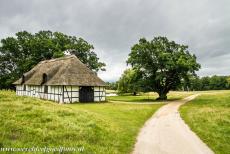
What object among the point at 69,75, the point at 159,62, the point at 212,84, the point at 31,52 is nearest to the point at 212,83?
the point at 212,84

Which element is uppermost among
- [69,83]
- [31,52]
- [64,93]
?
[31,52]

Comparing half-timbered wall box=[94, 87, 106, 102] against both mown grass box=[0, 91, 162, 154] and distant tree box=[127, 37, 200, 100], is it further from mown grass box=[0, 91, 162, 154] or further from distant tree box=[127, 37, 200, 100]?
mown grass box=[0, 91, 162, 154]

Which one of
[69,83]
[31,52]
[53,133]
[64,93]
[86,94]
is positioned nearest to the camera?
[53,133]

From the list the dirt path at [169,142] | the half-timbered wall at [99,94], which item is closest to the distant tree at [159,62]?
the half-timbered wall at [99,94]

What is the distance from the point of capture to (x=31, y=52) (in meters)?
58.2

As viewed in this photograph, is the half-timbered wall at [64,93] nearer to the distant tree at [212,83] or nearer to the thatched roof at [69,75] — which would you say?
the thatched roof at [69,75]

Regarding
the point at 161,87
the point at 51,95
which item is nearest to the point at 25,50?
the point at 51,95

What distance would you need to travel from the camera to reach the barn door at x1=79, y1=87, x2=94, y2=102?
36.4m

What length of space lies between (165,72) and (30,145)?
38.6 metres

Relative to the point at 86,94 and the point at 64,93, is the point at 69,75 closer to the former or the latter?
the point at 64,93

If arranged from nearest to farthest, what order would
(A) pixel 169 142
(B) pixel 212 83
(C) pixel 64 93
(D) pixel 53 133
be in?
(D) pixel 53 133, (A) pixel 169 142, (C) pixel 64 93, (B) pixel 212 83

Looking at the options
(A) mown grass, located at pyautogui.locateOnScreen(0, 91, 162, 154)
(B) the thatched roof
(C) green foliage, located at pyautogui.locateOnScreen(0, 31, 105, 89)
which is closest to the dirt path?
(A) mown grass, located at pyautogui.locateOnScreen(0, 91, 162, 154)

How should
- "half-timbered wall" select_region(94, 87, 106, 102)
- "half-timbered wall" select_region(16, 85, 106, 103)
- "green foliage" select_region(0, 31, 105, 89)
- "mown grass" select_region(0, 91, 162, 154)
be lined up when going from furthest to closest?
1. "green foliage" select_region(0, 31, 105, 89)
2. "half-timbered wall" select_region(94, 87, 106, 102)
3. "half-timbered wall" select_region(16, 85, 106, 103)
4. "mown grass" select_region(0, 91, 162, 154)

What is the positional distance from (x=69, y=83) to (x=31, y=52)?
28.5 meters
